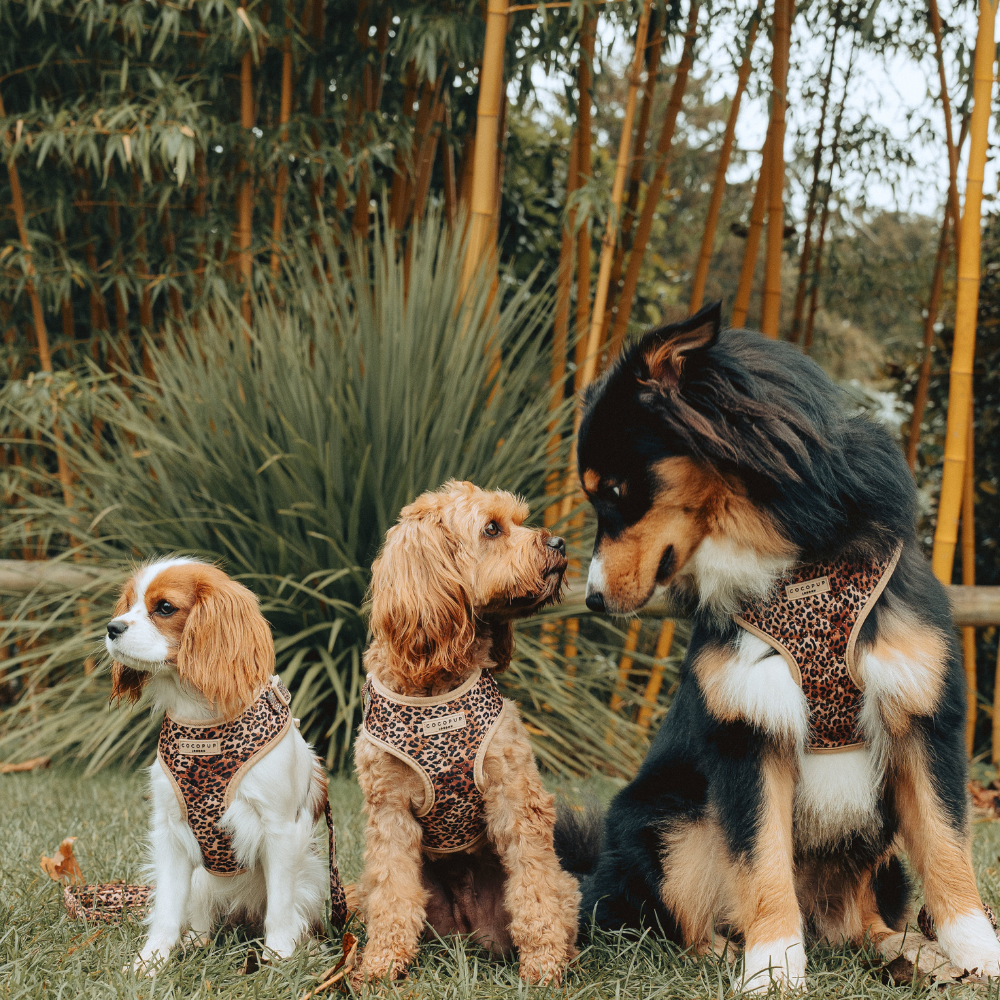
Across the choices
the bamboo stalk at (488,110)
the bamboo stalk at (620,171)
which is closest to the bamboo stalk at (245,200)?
the bamboo stalk at (488,110)

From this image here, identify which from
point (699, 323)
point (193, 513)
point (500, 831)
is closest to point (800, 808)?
point (500, 831)

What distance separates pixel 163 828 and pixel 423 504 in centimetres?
93

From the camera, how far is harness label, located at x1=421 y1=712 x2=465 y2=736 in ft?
Result: 6.48

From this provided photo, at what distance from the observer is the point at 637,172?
5277 millimetres

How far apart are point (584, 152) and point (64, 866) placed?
3876 mm

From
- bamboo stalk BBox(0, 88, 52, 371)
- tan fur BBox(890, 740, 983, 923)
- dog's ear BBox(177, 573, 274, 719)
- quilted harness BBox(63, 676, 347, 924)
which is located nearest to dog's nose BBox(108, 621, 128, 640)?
dog's ear BBox(177, 573, 274, 719)

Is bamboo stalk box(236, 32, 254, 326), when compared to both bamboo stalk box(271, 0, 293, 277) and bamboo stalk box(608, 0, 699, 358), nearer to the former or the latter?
bamboo stalk box(271, 0, 293, 277)

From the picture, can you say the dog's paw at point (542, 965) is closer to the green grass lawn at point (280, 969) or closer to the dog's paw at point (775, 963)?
the green grass lawn at point (280, 969)

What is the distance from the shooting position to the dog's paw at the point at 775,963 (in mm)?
1744

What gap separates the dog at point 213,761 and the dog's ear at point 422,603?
0.93 ft

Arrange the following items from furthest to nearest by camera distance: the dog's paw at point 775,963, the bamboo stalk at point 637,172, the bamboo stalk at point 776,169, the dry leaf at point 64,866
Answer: the bamboo stalk at point 637,172 < the bamboo stalk at point 776,169 < the dry leaf at point 64,866 < the dog's paw at point 775,963

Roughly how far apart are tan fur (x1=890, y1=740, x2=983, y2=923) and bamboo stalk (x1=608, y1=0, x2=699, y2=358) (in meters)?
2.84

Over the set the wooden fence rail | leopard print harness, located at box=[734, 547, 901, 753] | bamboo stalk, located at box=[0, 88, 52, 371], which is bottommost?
the wooden fence rail

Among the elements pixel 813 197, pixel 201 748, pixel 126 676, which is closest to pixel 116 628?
pixel 126 676
